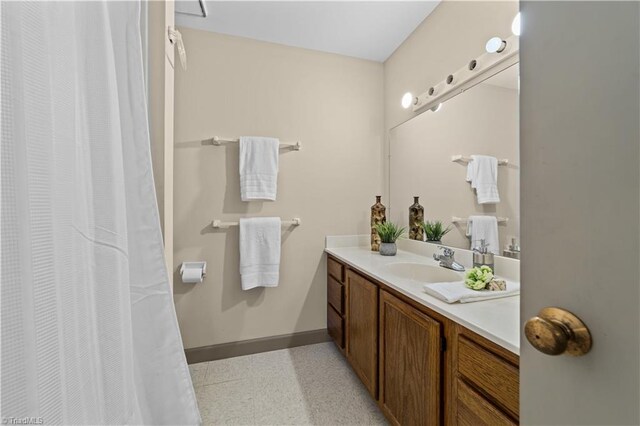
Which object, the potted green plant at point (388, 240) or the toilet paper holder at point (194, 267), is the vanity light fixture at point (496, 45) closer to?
the potted green plant at point (388, 240)

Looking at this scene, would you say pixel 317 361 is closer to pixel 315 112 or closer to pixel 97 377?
pixel 97 377

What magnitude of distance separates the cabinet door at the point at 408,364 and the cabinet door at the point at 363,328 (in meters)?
0.07

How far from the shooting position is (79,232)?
0.39 m

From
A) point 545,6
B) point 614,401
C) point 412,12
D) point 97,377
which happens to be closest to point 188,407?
point 97,377

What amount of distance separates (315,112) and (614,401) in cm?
217

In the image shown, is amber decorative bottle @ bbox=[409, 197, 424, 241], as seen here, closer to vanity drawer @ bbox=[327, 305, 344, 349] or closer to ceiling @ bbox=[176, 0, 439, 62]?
vanity drawer @ bbox=[327, 305, 344, 349]

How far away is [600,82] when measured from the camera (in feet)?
1.03

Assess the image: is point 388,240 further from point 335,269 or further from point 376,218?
point 335,269

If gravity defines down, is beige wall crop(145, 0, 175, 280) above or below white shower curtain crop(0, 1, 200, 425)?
above

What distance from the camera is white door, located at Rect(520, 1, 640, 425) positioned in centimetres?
29

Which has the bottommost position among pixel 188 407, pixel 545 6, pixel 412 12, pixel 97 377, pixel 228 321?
pixel 228 321

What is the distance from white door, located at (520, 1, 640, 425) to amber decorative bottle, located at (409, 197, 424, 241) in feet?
5.15

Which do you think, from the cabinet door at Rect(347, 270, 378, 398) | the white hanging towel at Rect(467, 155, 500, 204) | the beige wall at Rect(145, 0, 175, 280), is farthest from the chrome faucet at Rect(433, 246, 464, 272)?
the beige wall at Rect(145, 0, 175, 280)

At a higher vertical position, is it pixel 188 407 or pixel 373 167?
pixel 373 167
